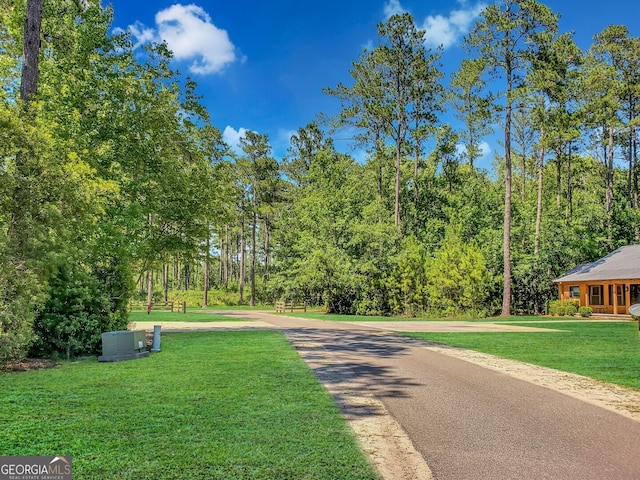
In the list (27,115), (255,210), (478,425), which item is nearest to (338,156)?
(255,210)

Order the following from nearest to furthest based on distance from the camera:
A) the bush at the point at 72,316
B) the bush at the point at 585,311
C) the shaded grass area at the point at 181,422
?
the shaded grass area at the point at 181,422
the bush at the point at 72,316
the bush at the point at 585,311

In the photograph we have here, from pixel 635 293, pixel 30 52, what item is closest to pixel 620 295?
pixel 635 293

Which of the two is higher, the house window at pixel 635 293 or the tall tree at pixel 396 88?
the tall tree at pixel 396 88

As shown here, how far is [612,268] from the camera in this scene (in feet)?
93.1

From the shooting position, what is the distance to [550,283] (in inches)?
1228

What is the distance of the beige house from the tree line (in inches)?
82.0

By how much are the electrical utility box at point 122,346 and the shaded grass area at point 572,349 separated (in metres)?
8.30

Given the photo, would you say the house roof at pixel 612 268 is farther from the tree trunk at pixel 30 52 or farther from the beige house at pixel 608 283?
the tree trunk at pixel 30 52

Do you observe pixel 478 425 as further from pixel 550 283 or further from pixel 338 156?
pixel 338 156

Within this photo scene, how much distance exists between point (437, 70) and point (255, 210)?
66.1 ft

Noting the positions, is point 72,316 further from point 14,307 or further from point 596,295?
point 596,295

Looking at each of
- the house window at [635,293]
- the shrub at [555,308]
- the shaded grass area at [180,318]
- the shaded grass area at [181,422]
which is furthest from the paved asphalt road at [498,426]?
the house window at [635,293]

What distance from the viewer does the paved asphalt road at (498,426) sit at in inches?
152
